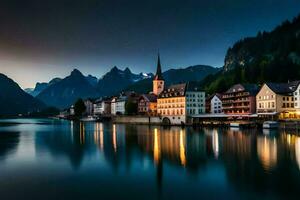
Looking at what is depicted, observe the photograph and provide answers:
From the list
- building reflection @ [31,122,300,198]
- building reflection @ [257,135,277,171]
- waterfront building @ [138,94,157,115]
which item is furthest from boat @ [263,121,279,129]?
waterfront building @ [138,94,157,115]

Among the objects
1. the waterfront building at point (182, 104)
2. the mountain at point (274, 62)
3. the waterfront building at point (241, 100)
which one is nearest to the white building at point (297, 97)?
the waterfront building at point (241, 100)

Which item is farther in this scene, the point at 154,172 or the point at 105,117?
the point at 105,117

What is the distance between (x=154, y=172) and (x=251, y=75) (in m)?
119

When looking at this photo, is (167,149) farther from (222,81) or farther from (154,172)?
(222,81)

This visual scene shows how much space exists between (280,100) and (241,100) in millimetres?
17065

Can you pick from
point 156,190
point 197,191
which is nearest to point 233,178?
point 197,191

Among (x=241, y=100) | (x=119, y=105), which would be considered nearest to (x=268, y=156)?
(x=241, y=100)

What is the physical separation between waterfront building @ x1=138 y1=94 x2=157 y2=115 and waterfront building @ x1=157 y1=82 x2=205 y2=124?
1685cm

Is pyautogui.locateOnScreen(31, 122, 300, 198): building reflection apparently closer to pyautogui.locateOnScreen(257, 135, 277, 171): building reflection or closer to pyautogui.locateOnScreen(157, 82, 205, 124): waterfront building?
pyautogui.locateOnScreen(257, 135, 277, 171): building reflection

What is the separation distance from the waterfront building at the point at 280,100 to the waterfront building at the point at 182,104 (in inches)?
952

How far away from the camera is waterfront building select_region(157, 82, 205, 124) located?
115 meters

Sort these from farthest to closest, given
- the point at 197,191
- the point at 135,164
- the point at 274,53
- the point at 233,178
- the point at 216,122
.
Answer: the point at 274,53 < the point at 216,122 < the point at 135,164 < the point at 233,178 < the point at 197,191

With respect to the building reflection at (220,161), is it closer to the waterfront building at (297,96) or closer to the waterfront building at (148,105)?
the waterfront building at (297,96)

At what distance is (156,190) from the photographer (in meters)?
25.6
